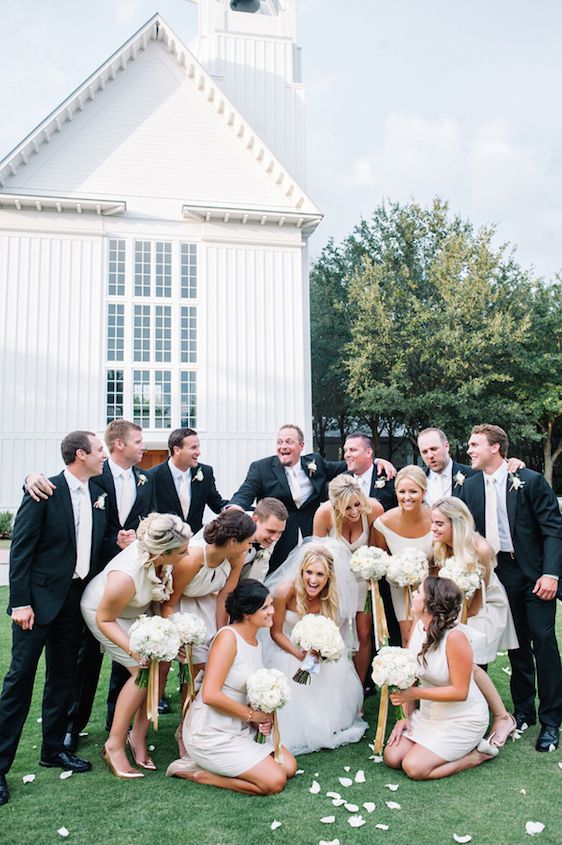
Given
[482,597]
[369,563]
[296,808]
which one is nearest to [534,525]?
[482,597]

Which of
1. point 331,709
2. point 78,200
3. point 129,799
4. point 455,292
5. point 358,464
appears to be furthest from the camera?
point 455,292

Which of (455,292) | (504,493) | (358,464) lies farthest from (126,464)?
(455,292)

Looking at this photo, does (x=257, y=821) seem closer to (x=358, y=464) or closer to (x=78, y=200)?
(x=358, y=464)

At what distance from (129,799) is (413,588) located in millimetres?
2535

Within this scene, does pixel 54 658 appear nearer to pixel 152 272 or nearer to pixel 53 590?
pixel 53 590

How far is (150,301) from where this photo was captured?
63.7 feet

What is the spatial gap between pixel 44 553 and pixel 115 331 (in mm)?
15744

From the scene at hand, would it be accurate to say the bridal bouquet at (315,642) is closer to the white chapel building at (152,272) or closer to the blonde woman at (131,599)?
the blonde woman at (131,599)

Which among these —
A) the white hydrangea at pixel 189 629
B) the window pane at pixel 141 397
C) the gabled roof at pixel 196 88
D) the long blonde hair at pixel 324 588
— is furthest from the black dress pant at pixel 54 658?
the gabled roof at pixel 196 88

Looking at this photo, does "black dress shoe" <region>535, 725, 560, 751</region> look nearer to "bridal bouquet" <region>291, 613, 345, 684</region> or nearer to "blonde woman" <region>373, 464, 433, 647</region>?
"blonde woman" <region>373, 464, 433, 647</region>

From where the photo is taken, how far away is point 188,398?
766 inches

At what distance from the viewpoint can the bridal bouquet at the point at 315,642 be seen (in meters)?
4.55

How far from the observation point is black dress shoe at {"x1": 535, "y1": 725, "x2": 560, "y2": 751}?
4.59 meters

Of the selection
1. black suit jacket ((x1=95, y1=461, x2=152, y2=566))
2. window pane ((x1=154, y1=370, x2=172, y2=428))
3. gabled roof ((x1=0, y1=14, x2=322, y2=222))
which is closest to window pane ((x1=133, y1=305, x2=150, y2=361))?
window pane ((x1=154, y1=370, x2=172, y2=428))
